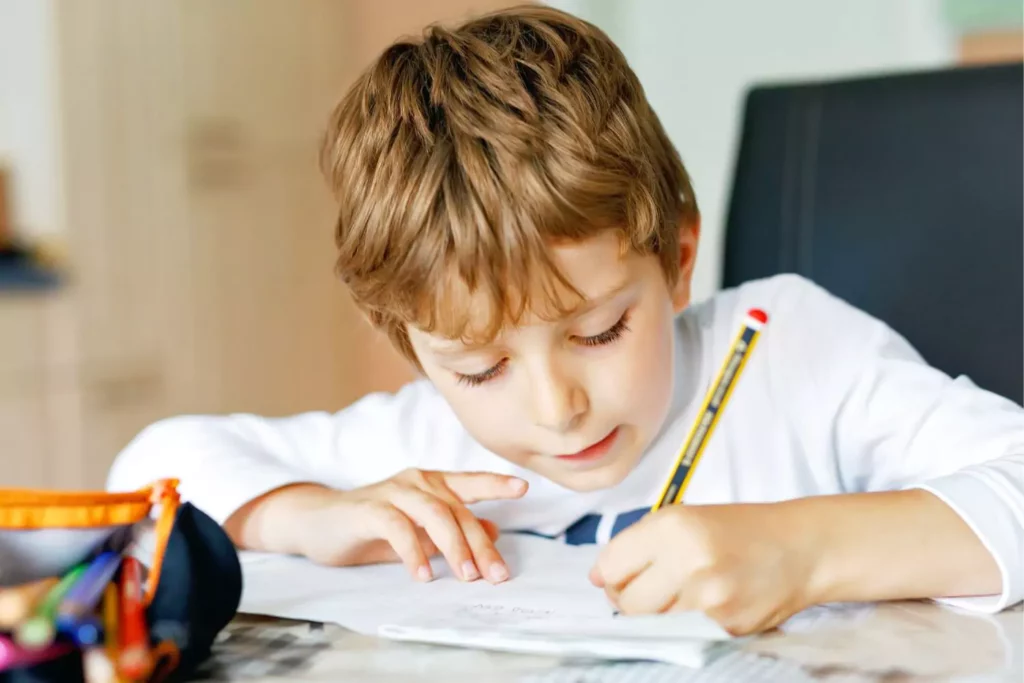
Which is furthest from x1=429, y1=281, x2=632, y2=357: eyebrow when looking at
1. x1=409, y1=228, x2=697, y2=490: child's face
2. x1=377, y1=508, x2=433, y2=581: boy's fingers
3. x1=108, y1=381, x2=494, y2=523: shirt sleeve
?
x1=108, y1=381, x2=494, y2=523: shirt sleeve

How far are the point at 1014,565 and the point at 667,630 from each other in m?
0.20

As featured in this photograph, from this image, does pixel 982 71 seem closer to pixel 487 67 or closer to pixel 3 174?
pixel 487 67

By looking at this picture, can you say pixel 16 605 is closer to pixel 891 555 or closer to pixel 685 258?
pixel 891 555

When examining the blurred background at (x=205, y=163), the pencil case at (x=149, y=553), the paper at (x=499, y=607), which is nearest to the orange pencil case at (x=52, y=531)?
the pencil case at (x=149, y=553)

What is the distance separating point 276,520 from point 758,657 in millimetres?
412


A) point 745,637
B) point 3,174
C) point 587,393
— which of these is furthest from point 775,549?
point 3,174

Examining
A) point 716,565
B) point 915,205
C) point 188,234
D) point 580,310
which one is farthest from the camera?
point 188,234

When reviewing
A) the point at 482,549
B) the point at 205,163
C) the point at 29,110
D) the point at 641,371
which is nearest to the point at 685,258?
the point at 641,371

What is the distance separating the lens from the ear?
82cm

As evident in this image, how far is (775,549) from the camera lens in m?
0.57

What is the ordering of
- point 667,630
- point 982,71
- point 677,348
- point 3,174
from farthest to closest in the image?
point 3,174, point 982,71, point 677,348, point 667,630

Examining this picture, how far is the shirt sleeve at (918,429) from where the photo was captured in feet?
2.00

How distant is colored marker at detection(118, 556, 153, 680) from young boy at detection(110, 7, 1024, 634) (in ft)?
0.77

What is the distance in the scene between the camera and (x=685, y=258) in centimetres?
83
